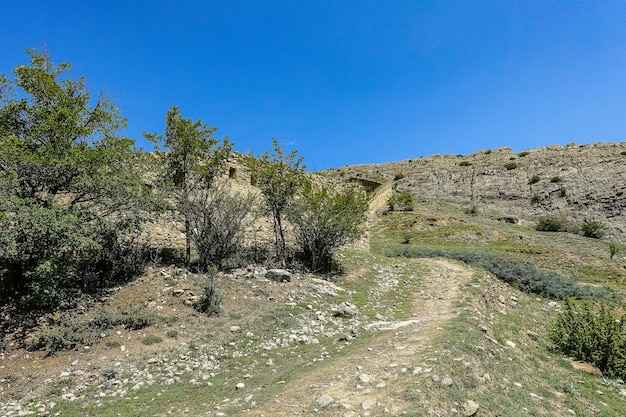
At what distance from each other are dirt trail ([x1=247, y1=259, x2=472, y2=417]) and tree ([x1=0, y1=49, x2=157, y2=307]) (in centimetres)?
637

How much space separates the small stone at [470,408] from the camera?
5.04 m

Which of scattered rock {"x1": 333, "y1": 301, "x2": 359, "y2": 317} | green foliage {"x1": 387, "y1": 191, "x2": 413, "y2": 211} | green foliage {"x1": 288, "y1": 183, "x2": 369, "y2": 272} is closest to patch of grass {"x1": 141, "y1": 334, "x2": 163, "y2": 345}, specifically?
scattered rock {"x1": 333, "y1": 301, "x2": 359, "y2": 317}

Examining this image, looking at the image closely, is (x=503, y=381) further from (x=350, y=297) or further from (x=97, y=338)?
(x=97, y=338)

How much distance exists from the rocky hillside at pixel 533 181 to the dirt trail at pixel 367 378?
3058cm

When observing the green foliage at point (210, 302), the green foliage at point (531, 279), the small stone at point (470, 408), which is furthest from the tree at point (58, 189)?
the green foliage at point (531, 279)

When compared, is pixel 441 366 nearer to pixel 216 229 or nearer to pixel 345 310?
pixel 345 310

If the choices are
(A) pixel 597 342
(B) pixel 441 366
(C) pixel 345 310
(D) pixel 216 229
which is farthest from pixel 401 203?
(B) pixel 441 366

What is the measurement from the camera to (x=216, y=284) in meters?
11.1

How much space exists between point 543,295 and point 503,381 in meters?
11.0

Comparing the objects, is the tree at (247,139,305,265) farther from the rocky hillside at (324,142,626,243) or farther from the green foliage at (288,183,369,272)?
the rocky hillside at (324,142,626,243)

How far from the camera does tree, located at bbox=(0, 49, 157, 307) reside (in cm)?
865

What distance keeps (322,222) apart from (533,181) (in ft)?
128

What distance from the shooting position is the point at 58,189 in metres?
10.2

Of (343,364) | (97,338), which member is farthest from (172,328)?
(343,364)
